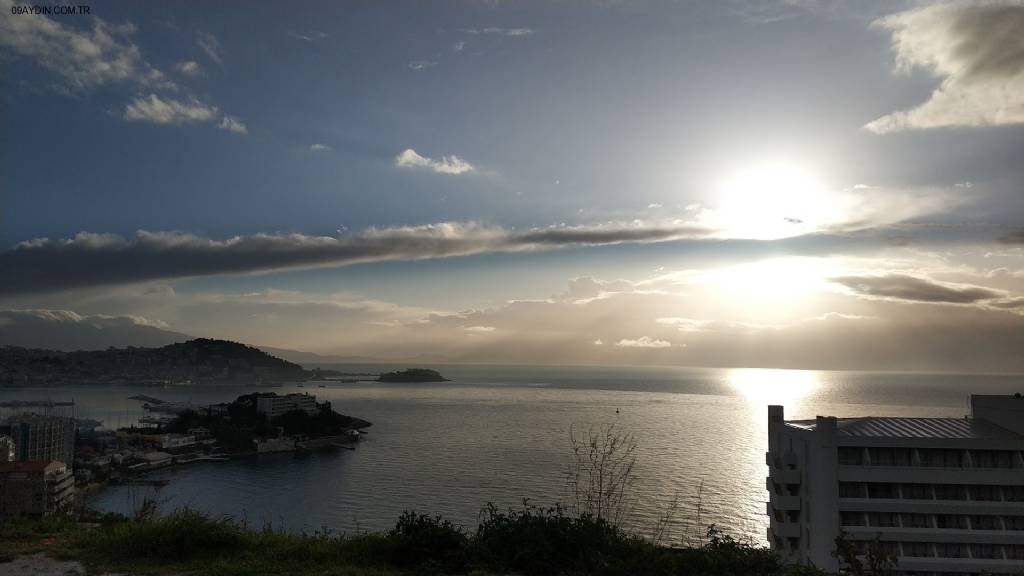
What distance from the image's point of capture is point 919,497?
13.8m

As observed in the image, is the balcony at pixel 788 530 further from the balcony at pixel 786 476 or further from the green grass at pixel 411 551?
the green grass at pixel 411 551

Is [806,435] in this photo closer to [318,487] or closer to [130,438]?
[318,487]

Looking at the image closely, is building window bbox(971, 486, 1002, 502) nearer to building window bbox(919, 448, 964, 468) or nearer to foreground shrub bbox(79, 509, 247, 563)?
building window bbox(919, 448, 964, 468)

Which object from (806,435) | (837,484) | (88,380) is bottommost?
(88,380)

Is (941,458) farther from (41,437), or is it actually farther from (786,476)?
(41,437)

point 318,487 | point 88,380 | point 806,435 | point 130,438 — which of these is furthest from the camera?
point 88,380

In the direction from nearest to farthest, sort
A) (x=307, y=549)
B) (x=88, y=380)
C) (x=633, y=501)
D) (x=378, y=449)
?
(x=307, y=549), (x=633, y=501), (x=378, y=449), (x=88, y=380)

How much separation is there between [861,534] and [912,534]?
1.19 meters

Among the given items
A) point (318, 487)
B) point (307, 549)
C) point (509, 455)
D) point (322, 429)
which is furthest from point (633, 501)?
point (322, 429)

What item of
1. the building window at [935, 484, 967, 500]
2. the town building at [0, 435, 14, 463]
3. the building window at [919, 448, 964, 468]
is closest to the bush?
the building window at [919, 448, 964, 468]

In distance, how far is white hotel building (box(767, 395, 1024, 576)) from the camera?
44.2 feet

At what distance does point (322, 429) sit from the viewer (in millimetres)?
67750

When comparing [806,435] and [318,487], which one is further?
[318,487]

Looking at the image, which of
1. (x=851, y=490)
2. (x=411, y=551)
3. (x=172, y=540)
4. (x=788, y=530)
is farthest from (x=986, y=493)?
(x=172, y=540)
